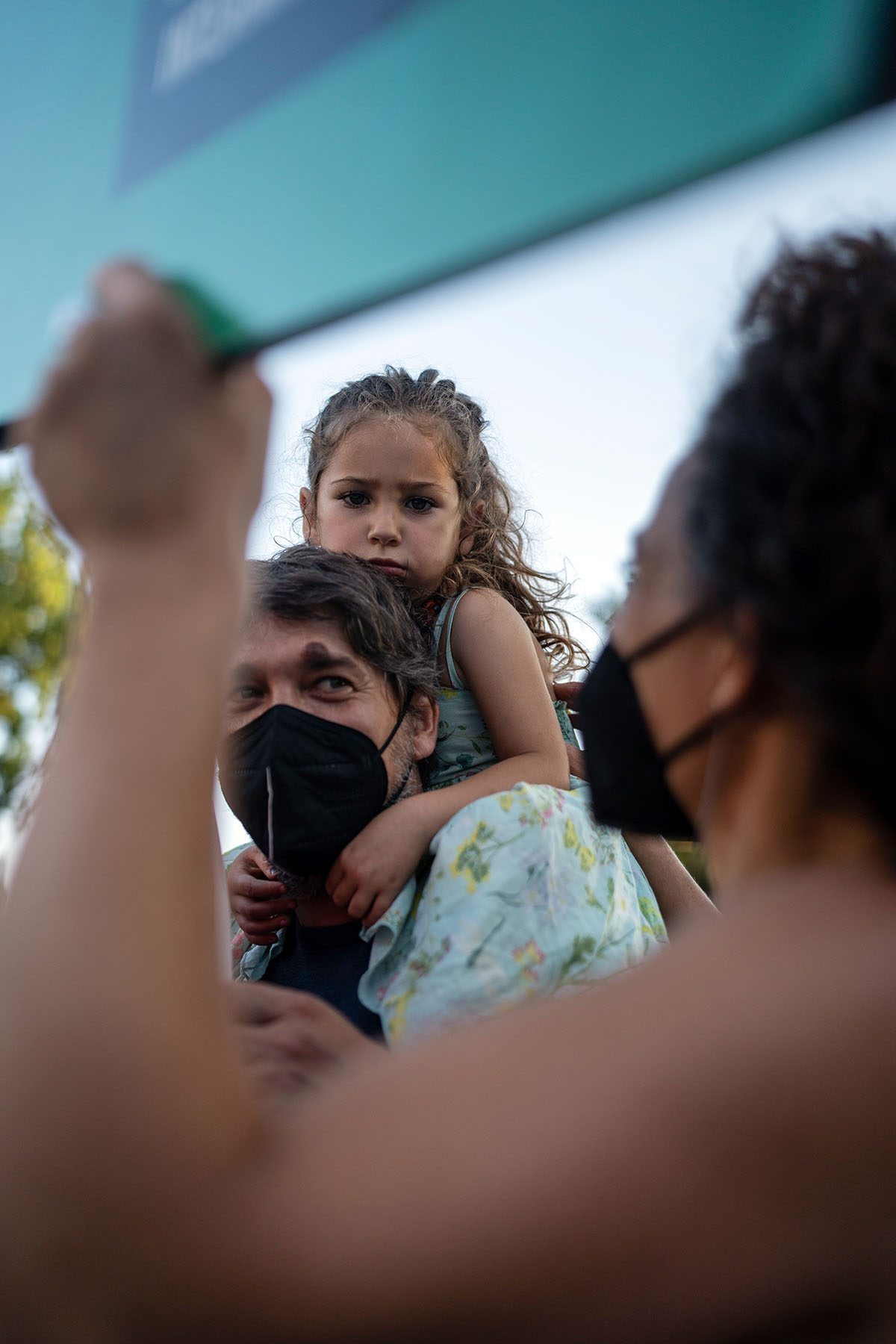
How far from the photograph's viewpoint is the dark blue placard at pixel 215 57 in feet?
3.92

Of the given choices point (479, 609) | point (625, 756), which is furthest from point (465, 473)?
point (625, 756)

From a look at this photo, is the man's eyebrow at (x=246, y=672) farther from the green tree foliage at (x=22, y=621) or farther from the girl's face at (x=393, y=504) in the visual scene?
the green tree foliage at (x=22, y=621)

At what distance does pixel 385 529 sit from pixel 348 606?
939 mm

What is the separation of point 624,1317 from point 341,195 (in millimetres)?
1184

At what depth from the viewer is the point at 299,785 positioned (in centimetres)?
227

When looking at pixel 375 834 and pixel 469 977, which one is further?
pixel 375 834

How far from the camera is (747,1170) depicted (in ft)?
3.21

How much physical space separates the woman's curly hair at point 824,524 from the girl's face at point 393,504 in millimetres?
2138

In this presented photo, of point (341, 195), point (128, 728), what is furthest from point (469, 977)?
point (341, 195)

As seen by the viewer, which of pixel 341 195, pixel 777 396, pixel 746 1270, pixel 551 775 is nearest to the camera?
pixel 746 1270

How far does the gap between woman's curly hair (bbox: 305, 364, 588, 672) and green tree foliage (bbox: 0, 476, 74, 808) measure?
13.9 meters

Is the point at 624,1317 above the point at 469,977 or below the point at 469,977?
below

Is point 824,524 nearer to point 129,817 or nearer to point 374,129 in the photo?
point 374,129

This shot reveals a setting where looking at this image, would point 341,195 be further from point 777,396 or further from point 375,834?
point 375,834
